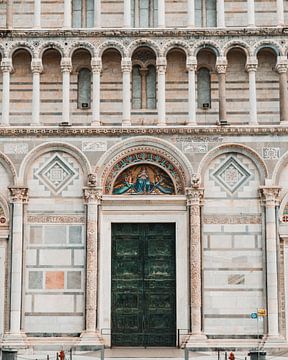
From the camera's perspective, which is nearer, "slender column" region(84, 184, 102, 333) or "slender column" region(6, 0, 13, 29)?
"slender column" region(84, 184, 102, 333)

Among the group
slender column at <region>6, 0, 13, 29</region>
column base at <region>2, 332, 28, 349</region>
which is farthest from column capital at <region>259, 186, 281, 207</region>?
slender column at <region>6, 0, 13, 29</region>

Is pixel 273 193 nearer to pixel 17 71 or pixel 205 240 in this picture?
pixel 205 240

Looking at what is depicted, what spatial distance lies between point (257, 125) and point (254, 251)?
349 centimetres

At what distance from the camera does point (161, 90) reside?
70.6ft

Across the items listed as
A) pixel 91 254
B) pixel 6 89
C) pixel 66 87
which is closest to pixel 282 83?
pixel 66 87

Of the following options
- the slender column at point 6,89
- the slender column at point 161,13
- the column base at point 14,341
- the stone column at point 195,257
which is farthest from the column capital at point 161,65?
the column base at point 14,341

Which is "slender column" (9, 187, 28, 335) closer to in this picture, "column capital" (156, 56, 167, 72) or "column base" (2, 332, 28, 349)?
"column base" (2, 332, 28, 349)

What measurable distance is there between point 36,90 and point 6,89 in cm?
85

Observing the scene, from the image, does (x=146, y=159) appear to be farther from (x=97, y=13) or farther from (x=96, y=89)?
(x=97, y=13)

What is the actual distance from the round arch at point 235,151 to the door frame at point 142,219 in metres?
1.07

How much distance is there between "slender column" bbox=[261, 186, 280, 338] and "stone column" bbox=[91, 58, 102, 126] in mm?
5010

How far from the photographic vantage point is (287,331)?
2062 cm

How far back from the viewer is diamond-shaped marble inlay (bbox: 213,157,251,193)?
70.2 ft

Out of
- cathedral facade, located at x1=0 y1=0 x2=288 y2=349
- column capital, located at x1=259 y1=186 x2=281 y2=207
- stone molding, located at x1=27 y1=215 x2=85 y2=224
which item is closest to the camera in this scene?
cathedral facade, located at x1=0 y1=0 x2=288 y2=349
